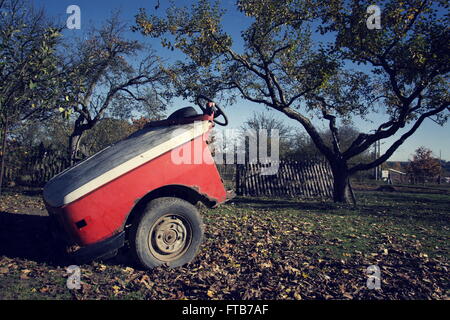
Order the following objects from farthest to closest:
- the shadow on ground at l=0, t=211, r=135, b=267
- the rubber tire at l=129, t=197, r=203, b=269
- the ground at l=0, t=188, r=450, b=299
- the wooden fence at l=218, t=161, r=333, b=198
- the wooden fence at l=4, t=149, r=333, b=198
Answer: the wooden fence at l=218, t=161, r=333, b=198, the wooden fence at l=4, t=149, r=333, b=198, the shadow on ground at l=0, t=211, r=135, b=267, the rubber tire at l=129, t=197, r=203, b=269, the ground at l=0, t=188, r=450, b=299

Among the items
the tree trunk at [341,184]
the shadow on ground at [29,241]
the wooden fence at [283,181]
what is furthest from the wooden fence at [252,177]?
the shadow on ground at [29,241]

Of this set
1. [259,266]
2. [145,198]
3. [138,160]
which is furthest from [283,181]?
[138,160]

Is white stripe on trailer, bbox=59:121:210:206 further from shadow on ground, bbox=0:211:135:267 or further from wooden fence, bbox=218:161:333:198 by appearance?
wooden fence, bbox=218:161:333:198

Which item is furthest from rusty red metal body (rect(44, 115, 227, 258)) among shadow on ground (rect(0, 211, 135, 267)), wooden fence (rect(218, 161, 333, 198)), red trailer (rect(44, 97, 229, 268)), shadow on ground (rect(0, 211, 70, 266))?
wooden fence (rect(218, 161, 333, 198))

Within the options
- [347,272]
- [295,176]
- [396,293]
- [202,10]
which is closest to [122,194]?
[347,272]

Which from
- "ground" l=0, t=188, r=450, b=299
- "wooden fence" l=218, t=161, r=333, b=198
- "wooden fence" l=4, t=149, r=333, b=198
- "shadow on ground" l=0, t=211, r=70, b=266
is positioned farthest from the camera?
"wooden fence" l=218, t=161, r=333, b=198

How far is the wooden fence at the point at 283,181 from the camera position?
45.4 ft

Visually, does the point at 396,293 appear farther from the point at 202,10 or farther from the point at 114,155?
the point at 202,10

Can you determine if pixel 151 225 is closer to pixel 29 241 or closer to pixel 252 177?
pixel 29 241

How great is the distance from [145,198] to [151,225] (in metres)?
0.44

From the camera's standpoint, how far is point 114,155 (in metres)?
4.17

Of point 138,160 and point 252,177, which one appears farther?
point 252,177

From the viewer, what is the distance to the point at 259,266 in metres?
4.05

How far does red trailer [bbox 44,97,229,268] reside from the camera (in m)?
3.38
